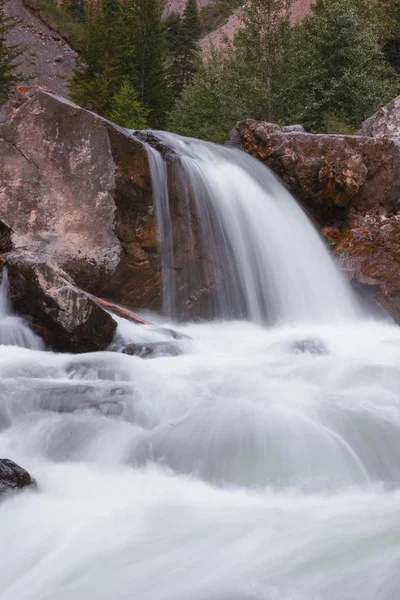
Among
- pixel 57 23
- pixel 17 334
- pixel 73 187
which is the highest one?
pixel 57 23

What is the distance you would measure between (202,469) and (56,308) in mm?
3189

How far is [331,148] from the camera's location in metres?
12.1

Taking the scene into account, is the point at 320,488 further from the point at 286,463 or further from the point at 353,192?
the point at 353,192

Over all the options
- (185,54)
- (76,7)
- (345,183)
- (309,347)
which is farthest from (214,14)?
(309,347)

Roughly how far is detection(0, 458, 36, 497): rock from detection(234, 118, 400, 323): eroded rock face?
864 cm

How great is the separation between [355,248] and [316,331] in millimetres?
2913

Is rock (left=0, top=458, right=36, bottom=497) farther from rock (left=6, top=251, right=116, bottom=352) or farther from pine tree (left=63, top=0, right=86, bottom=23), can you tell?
pine tree (left=63, top=0, right=86, bottom=23)

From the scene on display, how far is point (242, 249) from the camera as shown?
1067 centimetres

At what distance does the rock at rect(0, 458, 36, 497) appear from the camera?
3.91 metres

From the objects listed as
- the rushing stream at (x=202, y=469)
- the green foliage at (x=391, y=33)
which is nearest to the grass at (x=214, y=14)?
the green foliage at (x=391, y=33)

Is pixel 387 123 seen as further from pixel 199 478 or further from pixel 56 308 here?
pixel 199 478

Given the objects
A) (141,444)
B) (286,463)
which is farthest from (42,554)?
(286,463)

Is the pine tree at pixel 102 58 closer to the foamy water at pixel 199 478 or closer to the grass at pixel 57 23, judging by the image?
the grass at pixel 57 23

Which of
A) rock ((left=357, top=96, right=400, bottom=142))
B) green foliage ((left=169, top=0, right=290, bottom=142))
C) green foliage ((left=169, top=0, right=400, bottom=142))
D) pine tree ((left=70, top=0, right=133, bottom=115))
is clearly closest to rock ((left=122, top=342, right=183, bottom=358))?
rock ((left=357, top=96, right=400, bottom=142))
